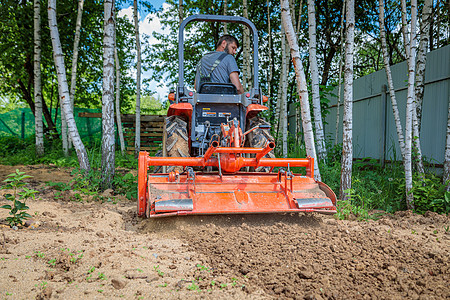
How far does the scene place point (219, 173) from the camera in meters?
4.26

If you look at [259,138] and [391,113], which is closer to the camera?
[259,138]

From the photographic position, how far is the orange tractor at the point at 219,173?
3.97 metres

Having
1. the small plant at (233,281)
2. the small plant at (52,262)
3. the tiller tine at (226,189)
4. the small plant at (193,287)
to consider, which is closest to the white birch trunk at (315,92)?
the tiller tine at (226,189)

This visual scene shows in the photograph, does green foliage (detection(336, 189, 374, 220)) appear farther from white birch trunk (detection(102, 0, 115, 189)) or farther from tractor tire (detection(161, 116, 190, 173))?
white birch trunk (detection(102, 0, 115, 189))

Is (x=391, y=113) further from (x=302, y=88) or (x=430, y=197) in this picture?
(x=302, y=88)

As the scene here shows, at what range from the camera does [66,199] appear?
5.46 meters

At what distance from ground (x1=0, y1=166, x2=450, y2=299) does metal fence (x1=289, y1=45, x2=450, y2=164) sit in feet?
9.52

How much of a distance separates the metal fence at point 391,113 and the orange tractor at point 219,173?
9.61 feet

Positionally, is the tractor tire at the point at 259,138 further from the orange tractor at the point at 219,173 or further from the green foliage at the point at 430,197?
the green foliage at the point at 430,197

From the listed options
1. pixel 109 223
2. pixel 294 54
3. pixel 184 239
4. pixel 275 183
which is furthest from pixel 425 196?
pixel 109 223

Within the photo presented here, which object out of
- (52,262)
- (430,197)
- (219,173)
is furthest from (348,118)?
(52,262)

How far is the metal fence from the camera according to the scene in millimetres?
6707

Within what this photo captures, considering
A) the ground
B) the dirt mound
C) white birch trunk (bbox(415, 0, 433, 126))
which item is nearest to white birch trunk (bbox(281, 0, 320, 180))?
the ground

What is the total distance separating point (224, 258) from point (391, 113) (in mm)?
7136
